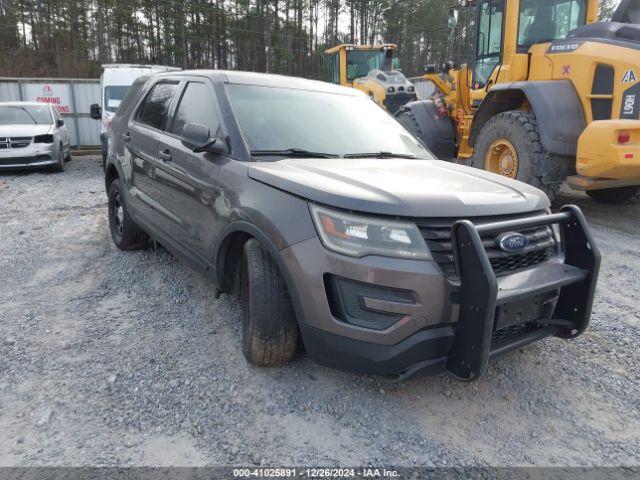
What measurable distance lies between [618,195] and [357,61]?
27.8 ft

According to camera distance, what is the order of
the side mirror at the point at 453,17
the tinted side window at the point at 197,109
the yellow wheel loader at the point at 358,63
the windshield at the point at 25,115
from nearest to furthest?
the tinted side window at the point at 197,109 < the side mirror at the point at 453,17 < the windshield at the point at 25,115 < the yellow wheel loader at the point at 358,63

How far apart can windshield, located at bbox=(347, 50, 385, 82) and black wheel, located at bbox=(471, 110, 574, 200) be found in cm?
747

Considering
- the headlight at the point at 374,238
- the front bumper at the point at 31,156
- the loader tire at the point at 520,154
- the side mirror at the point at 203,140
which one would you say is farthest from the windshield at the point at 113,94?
the headlight at the point at 374,238

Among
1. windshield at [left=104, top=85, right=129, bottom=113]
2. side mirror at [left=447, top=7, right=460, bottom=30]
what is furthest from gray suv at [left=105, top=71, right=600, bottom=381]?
windshield at [left=104, top=85, right=129, bottom=113]

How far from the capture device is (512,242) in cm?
248

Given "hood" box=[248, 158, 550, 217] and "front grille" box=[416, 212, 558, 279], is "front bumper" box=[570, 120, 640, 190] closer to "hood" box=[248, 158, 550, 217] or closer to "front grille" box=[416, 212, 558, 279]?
"hood" box=[248, 158, 550, 217]

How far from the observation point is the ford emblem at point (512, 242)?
2457 millimetres

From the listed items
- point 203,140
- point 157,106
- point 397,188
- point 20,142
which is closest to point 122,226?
point 157,106

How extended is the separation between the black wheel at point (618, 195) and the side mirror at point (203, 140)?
663 centimetres

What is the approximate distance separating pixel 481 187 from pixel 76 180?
10167mm

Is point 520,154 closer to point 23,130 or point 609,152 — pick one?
point 609,152

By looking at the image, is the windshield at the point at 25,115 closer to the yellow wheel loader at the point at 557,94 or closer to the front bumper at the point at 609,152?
the yellow wheel loader at the point at 557,94

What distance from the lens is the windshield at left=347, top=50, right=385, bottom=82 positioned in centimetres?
1377

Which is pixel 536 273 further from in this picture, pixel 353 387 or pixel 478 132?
pixel 478 132
